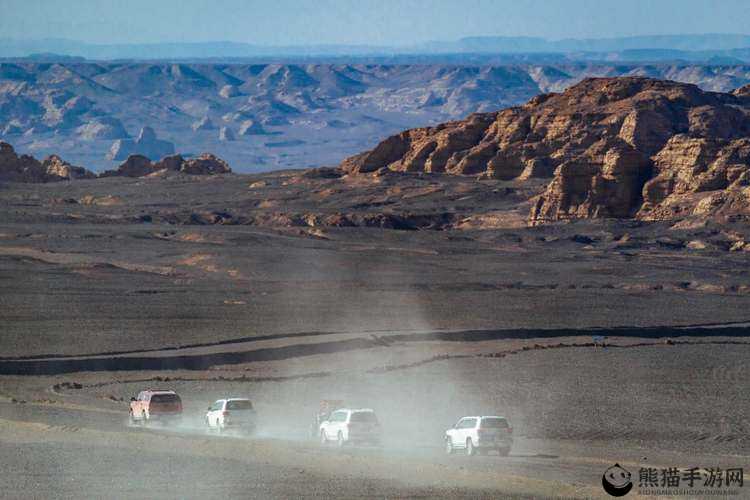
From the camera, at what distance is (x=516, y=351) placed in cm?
5247

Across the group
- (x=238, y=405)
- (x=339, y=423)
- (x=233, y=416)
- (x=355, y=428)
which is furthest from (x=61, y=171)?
(x=355, y=428)

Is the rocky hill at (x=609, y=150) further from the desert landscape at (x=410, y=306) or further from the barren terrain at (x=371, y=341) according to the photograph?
the barren terrain at (x=371, y=341)

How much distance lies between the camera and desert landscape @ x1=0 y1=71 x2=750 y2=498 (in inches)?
1141

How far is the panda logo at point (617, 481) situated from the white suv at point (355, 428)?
5244 mm

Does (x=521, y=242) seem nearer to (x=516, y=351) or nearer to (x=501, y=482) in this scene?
(x=516, y=351)

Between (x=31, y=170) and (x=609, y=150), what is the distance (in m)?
64.4

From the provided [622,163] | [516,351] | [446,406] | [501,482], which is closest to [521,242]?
[622,163]

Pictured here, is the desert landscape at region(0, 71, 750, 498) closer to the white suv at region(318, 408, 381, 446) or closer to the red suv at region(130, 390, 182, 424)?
the red suv at region(130, 390, 182, 424)

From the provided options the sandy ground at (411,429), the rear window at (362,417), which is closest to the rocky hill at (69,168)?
the sandy ground at (411,429)

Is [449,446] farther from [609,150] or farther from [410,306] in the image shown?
[609,150]

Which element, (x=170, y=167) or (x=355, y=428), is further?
(x=170, y=167)

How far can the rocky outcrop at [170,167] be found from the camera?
495 ft

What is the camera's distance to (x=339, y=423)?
31234 millimetres

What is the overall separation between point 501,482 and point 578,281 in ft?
177
